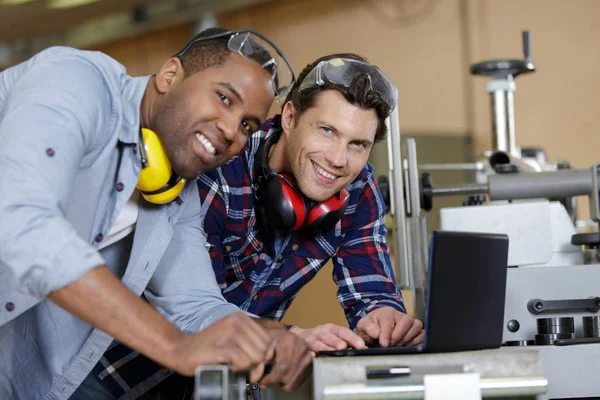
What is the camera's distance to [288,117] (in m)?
1.95

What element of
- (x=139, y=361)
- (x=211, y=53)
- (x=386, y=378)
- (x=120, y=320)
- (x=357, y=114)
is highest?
(x=211, y=53)

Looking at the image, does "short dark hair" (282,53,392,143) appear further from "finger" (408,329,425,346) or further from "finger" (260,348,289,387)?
"finger" (260,348,289,387)

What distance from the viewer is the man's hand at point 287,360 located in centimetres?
120

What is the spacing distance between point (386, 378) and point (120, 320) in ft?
1.14

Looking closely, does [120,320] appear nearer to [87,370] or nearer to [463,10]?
[87,370]

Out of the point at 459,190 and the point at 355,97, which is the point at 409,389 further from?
the point at 459,190

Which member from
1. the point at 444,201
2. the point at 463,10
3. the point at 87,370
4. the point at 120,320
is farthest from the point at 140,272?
the point at 463,10

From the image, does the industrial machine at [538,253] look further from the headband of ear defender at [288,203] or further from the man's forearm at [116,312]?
the man's forearm at [116,312]

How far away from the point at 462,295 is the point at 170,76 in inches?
25.3

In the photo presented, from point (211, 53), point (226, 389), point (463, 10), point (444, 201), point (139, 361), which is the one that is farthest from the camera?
point (463, 10)

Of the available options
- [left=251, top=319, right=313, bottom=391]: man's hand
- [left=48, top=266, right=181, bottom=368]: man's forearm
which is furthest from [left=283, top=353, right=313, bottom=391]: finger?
[left=48, top=266, right=181, bottom=368]: man's forearm

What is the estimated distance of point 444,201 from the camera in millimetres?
4309

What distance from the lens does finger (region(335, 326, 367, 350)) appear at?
4.63 feet

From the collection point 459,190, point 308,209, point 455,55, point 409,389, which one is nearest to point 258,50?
point 308,209
